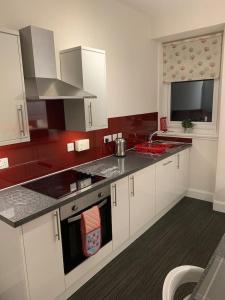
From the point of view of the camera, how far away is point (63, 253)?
71.1 inches

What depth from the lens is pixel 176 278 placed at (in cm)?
103

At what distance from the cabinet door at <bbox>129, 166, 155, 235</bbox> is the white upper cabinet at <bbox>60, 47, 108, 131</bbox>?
689mm

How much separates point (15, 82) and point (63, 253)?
131 centimetres

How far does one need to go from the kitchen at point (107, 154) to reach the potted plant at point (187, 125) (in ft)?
0.28

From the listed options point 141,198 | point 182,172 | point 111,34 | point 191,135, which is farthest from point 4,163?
point 191,135

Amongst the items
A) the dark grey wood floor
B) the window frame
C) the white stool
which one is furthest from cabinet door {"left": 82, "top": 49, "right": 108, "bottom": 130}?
the window frame

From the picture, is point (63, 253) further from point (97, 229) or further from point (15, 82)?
point (15, 82)

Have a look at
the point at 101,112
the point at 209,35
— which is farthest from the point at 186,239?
the point at 209,35

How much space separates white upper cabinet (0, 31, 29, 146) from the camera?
5.32 feet

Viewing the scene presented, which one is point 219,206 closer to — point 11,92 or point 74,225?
point 74,225

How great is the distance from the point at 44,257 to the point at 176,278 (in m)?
1.00

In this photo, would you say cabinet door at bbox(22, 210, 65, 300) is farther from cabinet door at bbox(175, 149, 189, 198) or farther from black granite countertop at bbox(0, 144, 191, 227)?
cabinet door at bbox(175, 149, 189, 198)

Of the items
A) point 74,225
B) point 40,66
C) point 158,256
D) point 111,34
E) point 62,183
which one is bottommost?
point 158,256

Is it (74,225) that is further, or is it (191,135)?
(191,135)
